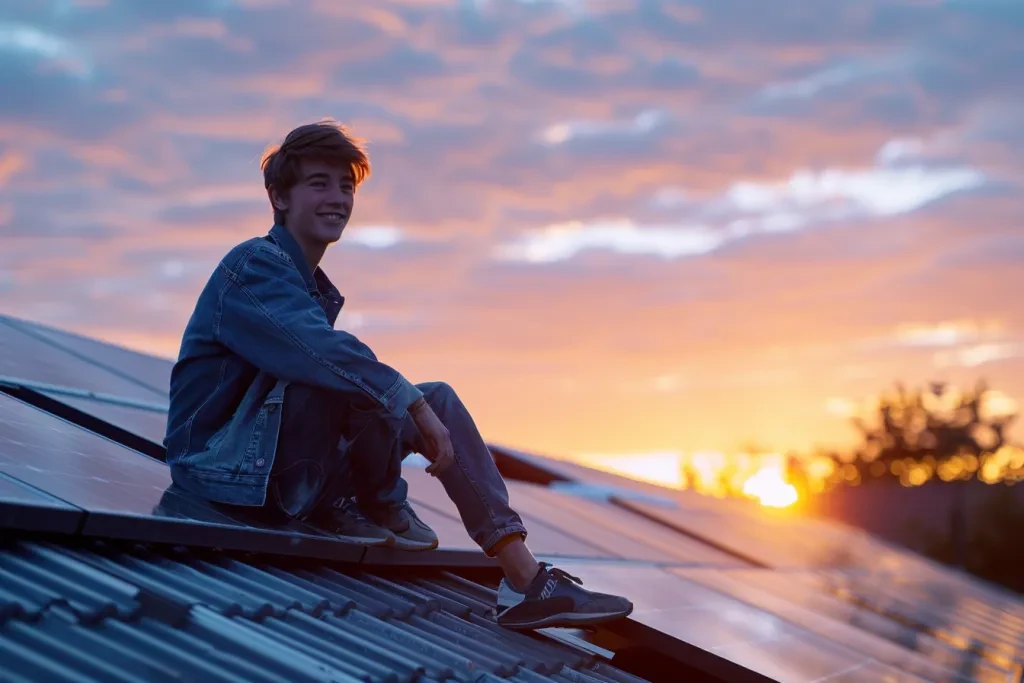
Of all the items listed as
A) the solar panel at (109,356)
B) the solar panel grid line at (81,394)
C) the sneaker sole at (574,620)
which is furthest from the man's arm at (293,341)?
the solar panel at (109,356)

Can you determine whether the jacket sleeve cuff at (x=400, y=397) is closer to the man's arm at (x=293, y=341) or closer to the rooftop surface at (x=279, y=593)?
the man's arm at (x=293, y=341)

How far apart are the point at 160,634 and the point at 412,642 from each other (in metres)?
0.88

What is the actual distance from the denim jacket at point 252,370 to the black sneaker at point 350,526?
383 millimetres

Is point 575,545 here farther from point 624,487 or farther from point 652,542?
point 624,487

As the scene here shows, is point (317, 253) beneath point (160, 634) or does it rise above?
above

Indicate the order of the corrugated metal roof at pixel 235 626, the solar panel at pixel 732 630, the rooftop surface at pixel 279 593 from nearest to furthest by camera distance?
the corrugated metal roof at pixel 235 626 → the rooftop surface at pixel 279 593 → the solar panel at pixel 732 630

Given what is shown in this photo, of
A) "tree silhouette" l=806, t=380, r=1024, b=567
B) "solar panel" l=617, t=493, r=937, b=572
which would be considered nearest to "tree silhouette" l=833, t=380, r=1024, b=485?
"tree silhouette" l=806, t=380, r=1024, b=567

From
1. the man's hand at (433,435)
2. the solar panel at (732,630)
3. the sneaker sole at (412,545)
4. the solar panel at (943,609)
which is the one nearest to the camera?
the man's hand at (433,435)

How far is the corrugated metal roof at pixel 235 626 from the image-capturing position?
258 centimetres

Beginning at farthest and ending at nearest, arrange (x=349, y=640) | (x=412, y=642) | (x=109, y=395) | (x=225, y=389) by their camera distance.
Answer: (x=109, y=395) < (x=225, y=389) < (x=412, y=642) < (x=349, y=640)

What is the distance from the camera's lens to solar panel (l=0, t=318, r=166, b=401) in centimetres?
521

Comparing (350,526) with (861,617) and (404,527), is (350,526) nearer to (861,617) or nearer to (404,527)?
(404,527)

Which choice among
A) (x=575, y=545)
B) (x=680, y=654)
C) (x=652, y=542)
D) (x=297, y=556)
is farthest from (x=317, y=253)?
(x=652, y=542)

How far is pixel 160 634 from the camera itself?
9.10 feet
